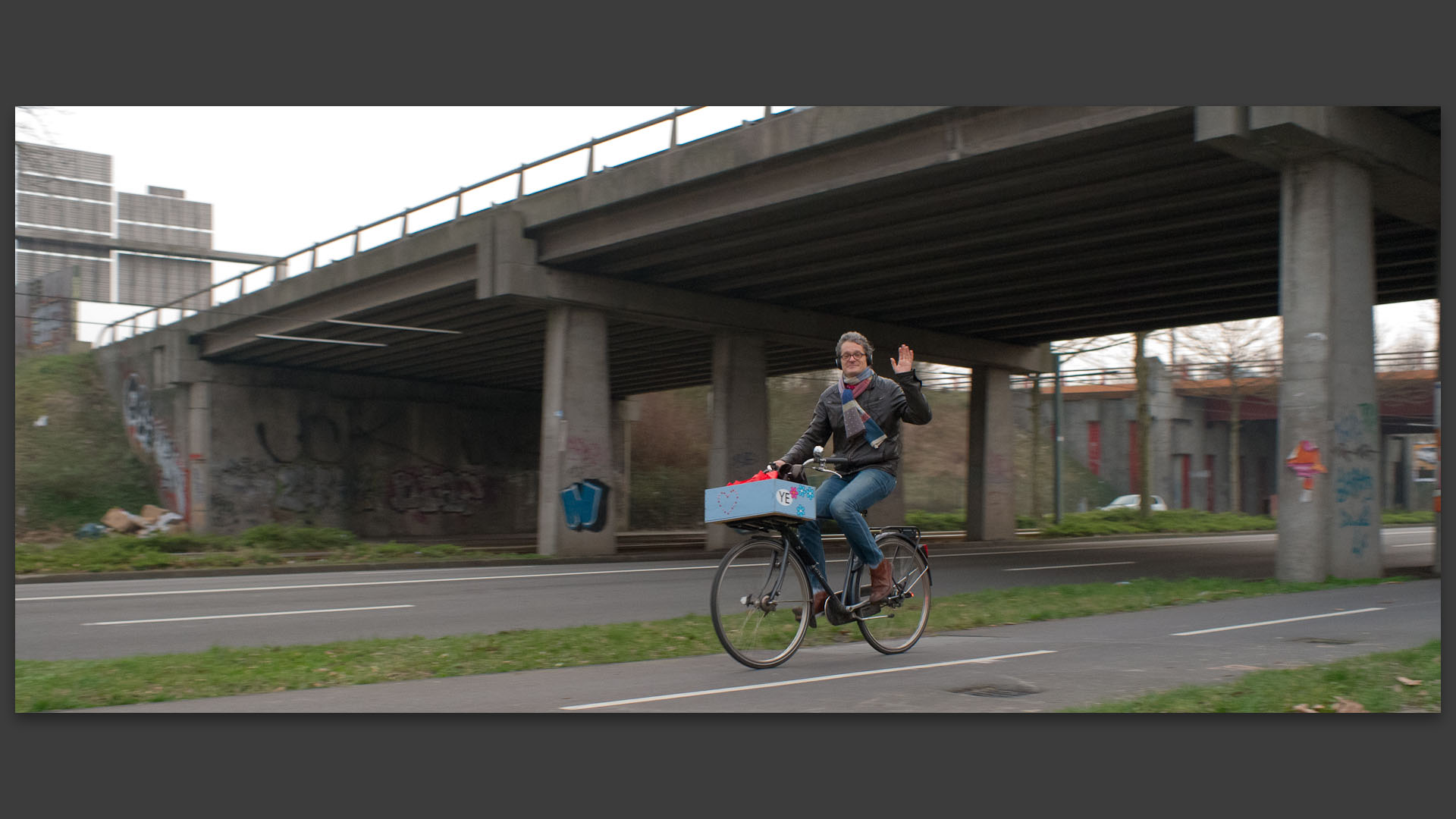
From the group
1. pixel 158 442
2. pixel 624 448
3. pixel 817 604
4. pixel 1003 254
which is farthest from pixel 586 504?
pixel 624 448

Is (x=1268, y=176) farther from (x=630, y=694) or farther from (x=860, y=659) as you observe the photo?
(x=630, y=694)

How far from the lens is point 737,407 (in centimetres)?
2850

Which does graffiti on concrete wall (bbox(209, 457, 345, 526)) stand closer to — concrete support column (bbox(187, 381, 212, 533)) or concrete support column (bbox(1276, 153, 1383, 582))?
concrete support column (bbox(187, 381, 212, 533))

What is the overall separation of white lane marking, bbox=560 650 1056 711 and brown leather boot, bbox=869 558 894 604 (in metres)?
0.47

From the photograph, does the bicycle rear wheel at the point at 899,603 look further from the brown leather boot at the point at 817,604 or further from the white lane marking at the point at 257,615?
the white lane marking at the point at 257,615

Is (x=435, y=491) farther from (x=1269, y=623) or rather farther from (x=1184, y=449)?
(x=1269, y=623)

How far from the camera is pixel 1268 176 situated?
1802cm

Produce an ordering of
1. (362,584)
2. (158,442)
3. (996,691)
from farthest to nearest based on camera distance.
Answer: (158,442), (362,584), (996,691)

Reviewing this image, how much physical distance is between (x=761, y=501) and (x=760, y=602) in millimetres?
Result: 659

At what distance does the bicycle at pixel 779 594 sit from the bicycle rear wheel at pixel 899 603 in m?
0.01

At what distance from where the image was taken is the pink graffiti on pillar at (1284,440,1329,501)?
46.8 feet

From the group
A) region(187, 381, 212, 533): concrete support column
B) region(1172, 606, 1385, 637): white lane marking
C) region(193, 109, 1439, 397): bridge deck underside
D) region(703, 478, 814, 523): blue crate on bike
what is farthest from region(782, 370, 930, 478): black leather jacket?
region(187, 381, 212, 533): concrete support column

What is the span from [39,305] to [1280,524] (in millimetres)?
20108

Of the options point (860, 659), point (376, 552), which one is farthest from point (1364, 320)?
point (376, 552)
